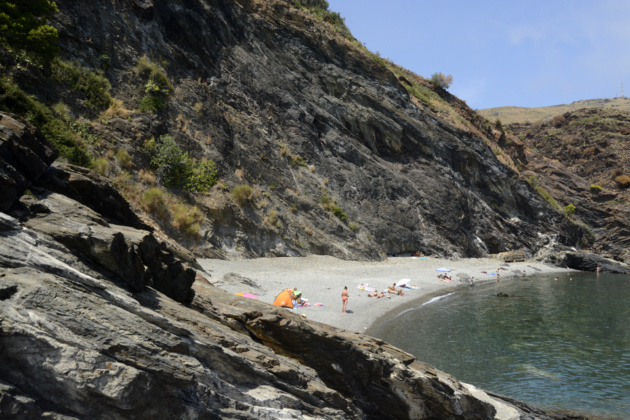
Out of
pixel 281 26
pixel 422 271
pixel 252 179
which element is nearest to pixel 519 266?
pixel 422 271

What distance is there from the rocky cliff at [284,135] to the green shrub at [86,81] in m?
0.18

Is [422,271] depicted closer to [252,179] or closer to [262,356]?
[252,179]

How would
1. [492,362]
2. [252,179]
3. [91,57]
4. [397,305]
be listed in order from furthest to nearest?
[252,179], [91,57], [397,305], [492,362]

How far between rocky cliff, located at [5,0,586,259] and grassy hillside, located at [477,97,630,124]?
81.9m

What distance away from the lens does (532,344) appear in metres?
17.8

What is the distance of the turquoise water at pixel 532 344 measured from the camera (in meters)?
13.2

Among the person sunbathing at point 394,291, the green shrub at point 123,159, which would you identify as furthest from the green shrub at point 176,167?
the person sunbathing at point 394,291

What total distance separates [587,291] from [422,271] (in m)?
12.9

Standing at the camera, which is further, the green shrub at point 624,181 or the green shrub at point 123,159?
the green shrub at point 624,181

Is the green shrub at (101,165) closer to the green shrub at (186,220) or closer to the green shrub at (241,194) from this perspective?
the green shrub at (186,220)

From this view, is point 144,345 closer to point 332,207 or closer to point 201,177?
point 201,177

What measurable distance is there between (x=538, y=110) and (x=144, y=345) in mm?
163261

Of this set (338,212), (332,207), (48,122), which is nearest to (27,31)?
(48,122)

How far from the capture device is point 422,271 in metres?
32.6
